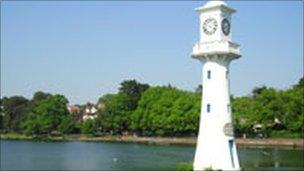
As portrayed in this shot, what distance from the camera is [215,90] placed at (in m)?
29.3

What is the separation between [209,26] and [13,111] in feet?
379

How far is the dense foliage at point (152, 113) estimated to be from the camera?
259 feet

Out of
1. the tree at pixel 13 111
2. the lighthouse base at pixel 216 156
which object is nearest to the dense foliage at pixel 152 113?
the tree at pixel 13 111

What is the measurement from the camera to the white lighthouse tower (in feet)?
94.9

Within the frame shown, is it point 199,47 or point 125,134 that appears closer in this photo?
point 199,47

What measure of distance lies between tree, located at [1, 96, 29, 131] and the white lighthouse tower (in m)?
111

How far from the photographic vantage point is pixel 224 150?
29109mm

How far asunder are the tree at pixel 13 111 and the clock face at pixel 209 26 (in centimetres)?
11161

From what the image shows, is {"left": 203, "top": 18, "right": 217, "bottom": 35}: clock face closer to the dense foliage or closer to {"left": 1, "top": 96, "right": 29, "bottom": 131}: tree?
the dense foliage

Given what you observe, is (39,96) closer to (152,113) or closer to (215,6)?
(152,113)

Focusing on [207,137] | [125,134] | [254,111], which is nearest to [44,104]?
[125,134]

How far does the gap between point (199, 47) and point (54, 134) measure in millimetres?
96244

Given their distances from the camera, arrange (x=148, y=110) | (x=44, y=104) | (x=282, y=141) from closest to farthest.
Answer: (x=282, y=141), (x=148, y=110), (x=44, y=104)

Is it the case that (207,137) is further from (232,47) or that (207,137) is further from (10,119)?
(10,119)
